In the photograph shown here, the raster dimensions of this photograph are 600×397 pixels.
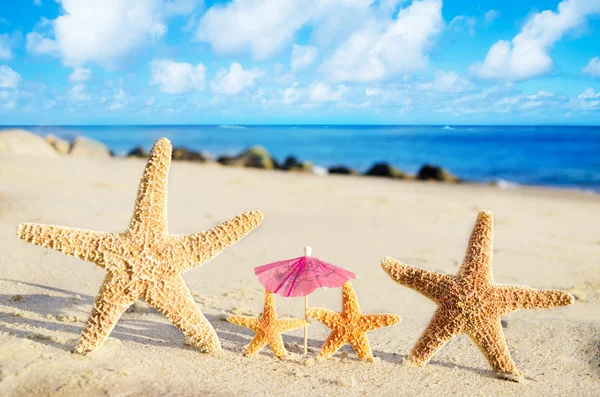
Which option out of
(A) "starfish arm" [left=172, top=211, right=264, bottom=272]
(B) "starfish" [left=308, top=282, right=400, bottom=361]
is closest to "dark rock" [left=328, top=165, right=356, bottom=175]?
(B) "starfish" [left=308, top=282, right=400, bottom=361]

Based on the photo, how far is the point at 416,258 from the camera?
711 cm

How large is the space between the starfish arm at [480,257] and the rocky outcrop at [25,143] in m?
19.2

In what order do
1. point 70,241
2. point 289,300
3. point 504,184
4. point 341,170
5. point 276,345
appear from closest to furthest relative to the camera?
point 70,241, point 276,345, point 289,300, point 504,184, point 341,170

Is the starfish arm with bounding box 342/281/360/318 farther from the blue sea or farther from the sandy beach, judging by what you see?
the blue sea

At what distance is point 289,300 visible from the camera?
515 cm

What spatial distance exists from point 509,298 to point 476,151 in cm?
2995

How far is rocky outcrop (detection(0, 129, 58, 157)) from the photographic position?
1994 cm

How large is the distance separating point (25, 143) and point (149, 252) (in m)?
20.0

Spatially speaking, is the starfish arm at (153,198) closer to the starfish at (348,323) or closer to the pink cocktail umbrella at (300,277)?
the pink cocktail umbrella at (300,277)

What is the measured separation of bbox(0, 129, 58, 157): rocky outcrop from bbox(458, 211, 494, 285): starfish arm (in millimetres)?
19181

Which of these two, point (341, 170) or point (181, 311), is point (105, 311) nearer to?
point (181, 311)

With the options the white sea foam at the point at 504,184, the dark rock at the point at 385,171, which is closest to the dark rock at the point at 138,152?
the dark rock at the point at 385,171

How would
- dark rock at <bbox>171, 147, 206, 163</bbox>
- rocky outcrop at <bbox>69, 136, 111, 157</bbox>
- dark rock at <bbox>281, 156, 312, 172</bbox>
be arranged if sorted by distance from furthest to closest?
dark rock at <bbox>171, 147, 206, 163</bbox> → dark rock at <bbox>281, 156, 312, 172</bbox> → rocky outcrop at <bbox>69, 136, 111, 157</bbox>

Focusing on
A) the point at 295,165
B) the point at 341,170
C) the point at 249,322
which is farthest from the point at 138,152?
the point at 249,322
